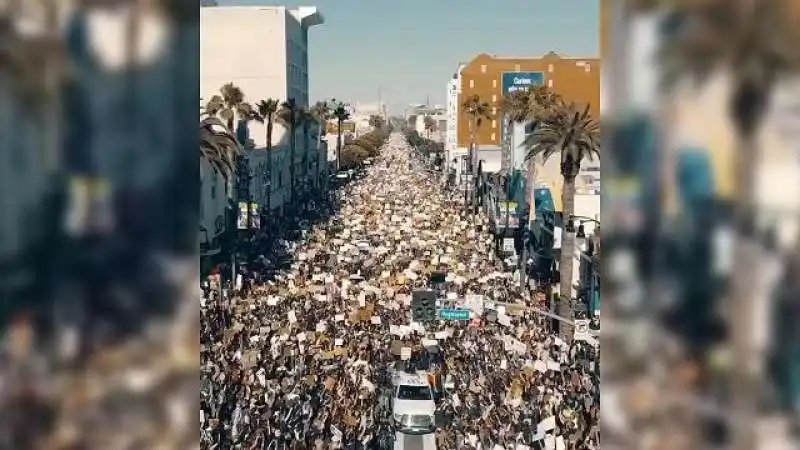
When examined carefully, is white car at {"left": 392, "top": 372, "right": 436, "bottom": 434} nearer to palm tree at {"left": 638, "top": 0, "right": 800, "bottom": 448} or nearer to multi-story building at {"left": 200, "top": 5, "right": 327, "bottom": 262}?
palm tree at {"left": 638, "top": 0, "right": 800, "bottom": 448}

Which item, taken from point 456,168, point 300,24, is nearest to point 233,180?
point 300,24

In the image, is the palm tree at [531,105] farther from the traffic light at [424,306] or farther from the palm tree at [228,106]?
the traffic light at [424,306]

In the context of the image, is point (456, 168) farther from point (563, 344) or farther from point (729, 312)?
point (729, 312)

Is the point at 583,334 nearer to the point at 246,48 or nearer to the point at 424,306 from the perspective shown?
the point at 424,306

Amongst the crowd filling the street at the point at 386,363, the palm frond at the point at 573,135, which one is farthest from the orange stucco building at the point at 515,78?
the palm frond at the point at 573,135

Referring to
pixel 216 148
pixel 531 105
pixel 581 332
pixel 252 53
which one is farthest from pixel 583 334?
pixel 252 53

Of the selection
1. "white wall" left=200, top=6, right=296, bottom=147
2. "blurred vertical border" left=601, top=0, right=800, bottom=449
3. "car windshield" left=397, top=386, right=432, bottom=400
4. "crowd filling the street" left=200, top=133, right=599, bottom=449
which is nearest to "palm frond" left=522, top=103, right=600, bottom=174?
"crowd filling the street" left=200, top=133, right=599, bottom=449
